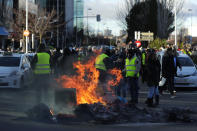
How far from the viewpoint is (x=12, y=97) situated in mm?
15969

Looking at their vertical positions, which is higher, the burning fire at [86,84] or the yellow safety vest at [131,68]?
the yellow safety vest at [131,68]

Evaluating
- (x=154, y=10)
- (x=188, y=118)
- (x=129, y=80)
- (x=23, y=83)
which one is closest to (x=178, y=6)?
(x=154, y=10)

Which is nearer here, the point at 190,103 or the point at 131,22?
the point at 190,103

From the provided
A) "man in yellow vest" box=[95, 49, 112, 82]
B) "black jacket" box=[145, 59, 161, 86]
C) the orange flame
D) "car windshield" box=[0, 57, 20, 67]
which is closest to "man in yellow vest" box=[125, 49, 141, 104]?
"black jacket" box=[145, 59, 161, 86]

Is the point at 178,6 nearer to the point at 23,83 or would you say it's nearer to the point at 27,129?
the point at 23,83

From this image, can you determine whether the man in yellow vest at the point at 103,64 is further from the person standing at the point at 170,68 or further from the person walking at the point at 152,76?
the person walking at the point at 152,76

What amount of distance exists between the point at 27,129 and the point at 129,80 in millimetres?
5499

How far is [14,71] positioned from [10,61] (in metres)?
1.24

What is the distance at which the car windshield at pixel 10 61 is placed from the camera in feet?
63.1

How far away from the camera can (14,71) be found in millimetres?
18438

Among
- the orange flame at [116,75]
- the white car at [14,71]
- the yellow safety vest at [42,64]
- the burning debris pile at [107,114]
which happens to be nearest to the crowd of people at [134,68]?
the yellow safety vest at [42,64]

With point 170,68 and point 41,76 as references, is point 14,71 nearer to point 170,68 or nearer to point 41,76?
point 41,76

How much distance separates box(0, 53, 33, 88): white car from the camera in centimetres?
1792

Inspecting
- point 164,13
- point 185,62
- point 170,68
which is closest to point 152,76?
point 170,68
